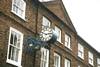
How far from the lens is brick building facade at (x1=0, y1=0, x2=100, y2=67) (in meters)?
21.8

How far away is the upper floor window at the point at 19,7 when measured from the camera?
2319 cm

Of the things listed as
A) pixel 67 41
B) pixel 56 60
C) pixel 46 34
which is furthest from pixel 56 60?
pixel 46 34

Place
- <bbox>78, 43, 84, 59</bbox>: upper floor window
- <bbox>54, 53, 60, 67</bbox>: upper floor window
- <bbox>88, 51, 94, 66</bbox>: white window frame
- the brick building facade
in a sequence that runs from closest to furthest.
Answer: the brick building facade < <bbox>54, 53, 60, 67</bbox>: upper floor window < <bbox>78, 43, 84, 59</bbox>: upper floor window < <bbox>88, 51, 94, 66</bbox>: white window frame

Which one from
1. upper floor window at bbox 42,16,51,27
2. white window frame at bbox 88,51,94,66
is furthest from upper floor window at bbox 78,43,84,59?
upper floor window at bbox 42,16,51,27

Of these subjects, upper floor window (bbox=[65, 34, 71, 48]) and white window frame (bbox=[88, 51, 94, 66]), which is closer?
upper floor window (bbox=[65, 34, 71, 48])

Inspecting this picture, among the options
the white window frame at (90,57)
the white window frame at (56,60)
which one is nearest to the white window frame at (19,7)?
the white window frame at (56,60)

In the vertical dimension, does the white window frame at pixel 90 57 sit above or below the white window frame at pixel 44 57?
above

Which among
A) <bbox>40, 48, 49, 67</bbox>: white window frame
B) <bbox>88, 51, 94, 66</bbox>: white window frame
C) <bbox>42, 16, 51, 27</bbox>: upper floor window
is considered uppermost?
<bbox>42, 16, 51, 27</bbox>: upper floor window

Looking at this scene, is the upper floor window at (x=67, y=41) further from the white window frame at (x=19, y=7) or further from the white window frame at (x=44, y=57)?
the white window frame at (x=19, y=7)

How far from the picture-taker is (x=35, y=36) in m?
25.4

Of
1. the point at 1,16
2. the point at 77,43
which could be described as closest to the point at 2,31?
the point at 1,16

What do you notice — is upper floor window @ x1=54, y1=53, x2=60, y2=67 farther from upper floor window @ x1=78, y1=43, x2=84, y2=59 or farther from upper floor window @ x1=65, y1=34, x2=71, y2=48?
upper floor window @ x1=78, y1=43, x2=84, y2=59

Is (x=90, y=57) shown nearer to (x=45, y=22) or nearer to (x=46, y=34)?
(x=45, y=22)

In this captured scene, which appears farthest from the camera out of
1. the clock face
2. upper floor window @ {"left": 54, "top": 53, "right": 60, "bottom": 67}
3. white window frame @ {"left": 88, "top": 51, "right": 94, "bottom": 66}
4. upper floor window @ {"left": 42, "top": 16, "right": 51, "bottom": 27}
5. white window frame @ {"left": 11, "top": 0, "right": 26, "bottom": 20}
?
white window frame @ {"left": 88, "top": 51, "right": 94, "bottom": 66}
